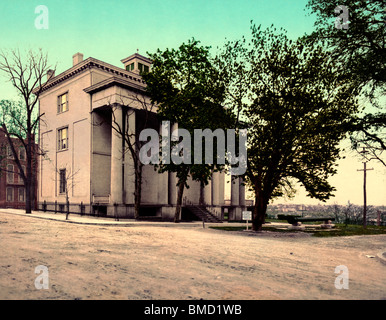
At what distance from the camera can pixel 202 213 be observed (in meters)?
34.7

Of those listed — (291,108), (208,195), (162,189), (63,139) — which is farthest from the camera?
(208,195)

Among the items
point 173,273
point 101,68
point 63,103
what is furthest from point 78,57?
point 173,273

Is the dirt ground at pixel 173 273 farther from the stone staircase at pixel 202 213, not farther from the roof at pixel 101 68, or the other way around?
the roof at pixel 101 68

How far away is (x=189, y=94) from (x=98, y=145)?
1168 centimetres

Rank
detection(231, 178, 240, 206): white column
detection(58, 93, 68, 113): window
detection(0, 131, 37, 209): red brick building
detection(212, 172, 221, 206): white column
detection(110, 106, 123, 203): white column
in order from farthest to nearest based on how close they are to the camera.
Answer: detection(0, 131, 37, 209): red brick building, detection(231, 178, 240, 206): white column, detection(212, 172, 221, 206): white column, detection(58, 93, 68, 113): window, detection(110, 106, 123, 203): white column

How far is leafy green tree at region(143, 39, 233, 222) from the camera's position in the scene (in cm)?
2250

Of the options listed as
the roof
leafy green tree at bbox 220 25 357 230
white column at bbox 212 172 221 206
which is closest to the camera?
leafy green tree at bbox 220 25 357 230

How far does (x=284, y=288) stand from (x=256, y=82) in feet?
53.9

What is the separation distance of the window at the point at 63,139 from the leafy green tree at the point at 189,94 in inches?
508

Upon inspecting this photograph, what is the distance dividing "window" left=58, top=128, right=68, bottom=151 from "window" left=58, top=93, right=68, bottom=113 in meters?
2.25

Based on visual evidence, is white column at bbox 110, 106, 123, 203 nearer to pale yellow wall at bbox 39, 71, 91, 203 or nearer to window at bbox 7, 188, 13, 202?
pale yellow wall at bbox 39, 71, 91, 203

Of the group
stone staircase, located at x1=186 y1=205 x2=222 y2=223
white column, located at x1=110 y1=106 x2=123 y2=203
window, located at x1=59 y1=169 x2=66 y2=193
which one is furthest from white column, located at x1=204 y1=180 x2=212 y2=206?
window, located at x1=59 y1=169 x2=66 y2=193

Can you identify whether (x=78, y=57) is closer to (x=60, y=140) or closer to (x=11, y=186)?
(x=60, y=140)
